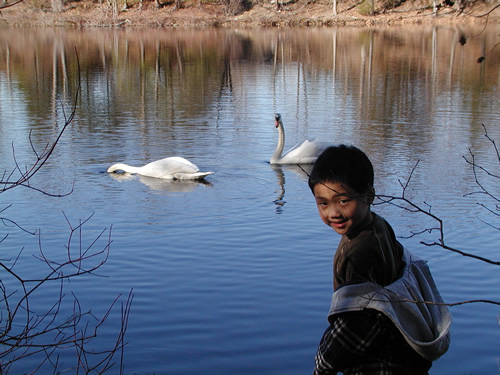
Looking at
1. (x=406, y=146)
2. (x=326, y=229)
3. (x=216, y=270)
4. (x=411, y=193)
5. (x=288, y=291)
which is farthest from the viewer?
(x=406, y=146)

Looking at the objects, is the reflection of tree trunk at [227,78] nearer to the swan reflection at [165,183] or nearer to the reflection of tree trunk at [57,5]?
the swan reflection at [165,183]

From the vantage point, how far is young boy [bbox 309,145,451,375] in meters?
2.55

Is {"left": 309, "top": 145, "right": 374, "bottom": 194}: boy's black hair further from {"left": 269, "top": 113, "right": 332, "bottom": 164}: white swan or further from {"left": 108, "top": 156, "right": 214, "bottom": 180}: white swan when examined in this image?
{"left": 269, "top": 113, "right": 332, "bottom": 164}: white swan

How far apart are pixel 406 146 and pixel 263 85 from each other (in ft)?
33.6

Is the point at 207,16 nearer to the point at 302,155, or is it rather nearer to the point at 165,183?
the point at 302,155

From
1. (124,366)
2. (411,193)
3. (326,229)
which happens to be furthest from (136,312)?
(411,193)

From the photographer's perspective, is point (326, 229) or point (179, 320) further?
point (326, 229)

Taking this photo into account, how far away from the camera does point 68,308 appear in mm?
6043

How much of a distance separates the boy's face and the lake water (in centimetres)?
222

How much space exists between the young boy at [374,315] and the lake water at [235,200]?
236 centimetres

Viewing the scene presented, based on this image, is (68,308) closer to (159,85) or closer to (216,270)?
(216,270)

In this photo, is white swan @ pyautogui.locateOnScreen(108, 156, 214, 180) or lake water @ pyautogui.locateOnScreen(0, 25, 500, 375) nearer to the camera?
lake water @ pyautogui.locateOnScreen(0, 25, 500, 375)

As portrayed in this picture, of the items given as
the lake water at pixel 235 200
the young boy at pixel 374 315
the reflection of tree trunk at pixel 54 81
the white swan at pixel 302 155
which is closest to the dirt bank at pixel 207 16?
the reflection of tree trunk at pixel 54 81

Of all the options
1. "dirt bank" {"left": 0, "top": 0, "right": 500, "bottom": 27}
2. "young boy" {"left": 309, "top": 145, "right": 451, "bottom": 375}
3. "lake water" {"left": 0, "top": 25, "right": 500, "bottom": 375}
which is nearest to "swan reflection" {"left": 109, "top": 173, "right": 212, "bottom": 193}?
"lake water" {"left": 0, "top": 25, "right": 500, "bottom": 375}
